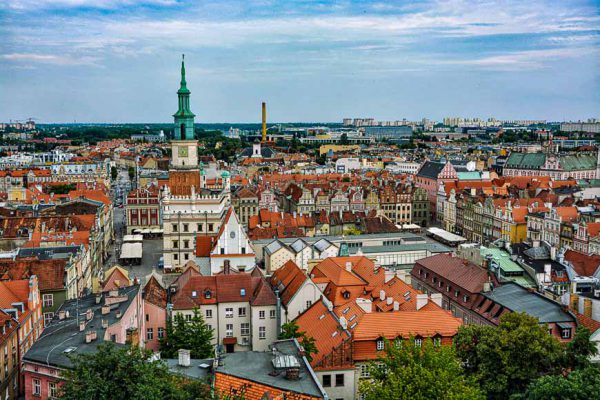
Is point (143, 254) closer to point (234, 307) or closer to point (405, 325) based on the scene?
point (234, 307)

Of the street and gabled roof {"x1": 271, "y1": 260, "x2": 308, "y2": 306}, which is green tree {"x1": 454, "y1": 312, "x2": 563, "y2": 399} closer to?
gabled roof {"x1": 271, "y1": 260, "x2": 308, "y2": 306}

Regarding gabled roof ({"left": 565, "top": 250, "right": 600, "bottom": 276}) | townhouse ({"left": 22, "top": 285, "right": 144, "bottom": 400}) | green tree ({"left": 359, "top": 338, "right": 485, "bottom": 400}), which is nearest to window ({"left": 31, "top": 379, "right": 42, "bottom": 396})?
townhouse ({"left": 22, "top": 285, "right": 144, "bottom": 400})

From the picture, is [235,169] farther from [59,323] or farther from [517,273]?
[59,323]

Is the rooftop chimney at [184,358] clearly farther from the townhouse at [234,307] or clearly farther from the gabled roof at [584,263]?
the gabled roof at [584,263]

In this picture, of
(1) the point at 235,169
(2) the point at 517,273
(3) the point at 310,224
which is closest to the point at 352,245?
(3) the point at 310,224

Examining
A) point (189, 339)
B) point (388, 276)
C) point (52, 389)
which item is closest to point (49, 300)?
point (189, 339)
